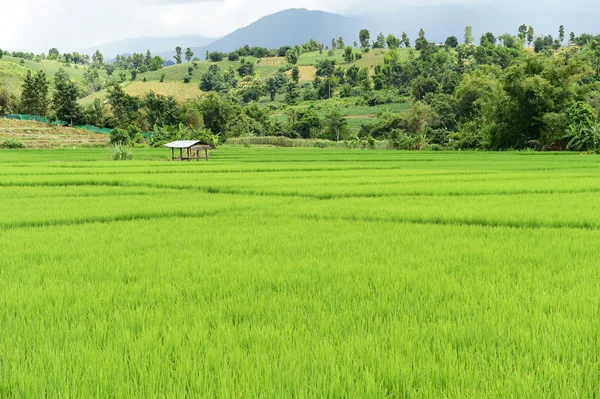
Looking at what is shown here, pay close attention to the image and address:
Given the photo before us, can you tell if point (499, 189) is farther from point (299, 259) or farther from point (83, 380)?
point (83, 380)

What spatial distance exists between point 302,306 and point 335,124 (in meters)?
65.0

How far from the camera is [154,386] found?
8.02 feet

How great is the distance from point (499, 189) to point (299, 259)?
947cm

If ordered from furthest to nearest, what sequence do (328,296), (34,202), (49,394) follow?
(34,202) < (328,296) < (49,394)

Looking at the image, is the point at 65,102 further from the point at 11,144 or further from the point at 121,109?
the point at 11,144

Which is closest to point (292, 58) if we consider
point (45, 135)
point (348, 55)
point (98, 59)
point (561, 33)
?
point (348, 55)

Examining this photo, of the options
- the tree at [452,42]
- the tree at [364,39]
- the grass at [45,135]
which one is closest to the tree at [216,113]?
the grass at [45,135]

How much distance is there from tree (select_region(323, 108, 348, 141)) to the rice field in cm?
5935

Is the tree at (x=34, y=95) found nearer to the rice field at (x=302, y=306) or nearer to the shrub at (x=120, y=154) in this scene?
the shrub at (x=120, y=154)

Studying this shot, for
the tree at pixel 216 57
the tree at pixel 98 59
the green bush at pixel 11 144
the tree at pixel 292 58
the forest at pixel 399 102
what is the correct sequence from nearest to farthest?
1. the forest at pixel 399 102
2. the green bush at pixel 11 144
3. the tree at pixel 292 58
4. the tree at pixel 216 57
5. the tree at pixel 98 59

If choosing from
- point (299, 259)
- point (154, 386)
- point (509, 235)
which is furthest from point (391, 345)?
point (509, 235)

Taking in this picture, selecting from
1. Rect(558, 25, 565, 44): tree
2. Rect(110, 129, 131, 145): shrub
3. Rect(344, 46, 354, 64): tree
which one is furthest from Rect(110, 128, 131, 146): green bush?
Rect(558, 25, 565, 44): tree

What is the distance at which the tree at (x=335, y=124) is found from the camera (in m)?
67.0

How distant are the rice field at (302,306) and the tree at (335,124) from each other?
59.3 m
